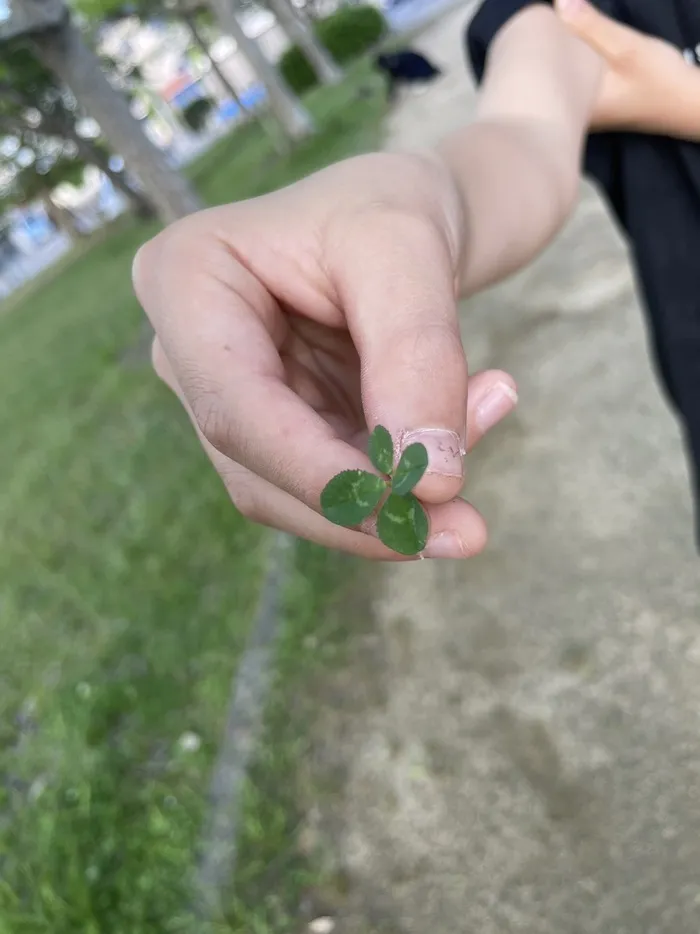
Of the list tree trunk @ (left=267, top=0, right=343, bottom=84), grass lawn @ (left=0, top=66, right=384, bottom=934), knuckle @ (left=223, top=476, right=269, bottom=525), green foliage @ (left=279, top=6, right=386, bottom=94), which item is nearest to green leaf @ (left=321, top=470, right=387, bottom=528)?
knuckle @ (left=223, top=476, right=269, bottom=525)

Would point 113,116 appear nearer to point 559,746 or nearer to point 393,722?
point 393,722

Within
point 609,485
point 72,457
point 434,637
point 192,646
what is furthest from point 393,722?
point 72,457

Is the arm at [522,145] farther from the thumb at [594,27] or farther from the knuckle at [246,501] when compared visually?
the knuckle at [246,501]

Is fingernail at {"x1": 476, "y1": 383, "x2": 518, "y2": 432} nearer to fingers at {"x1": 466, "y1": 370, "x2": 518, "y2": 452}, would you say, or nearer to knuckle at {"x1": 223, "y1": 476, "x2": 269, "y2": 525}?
fingers at {"x1": 466, "y1": 370, "x2": 518, "y2": 452}

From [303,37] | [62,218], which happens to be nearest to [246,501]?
[303,37]

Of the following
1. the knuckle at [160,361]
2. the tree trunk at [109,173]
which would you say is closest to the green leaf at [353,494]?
the knuckle at [160,361]
